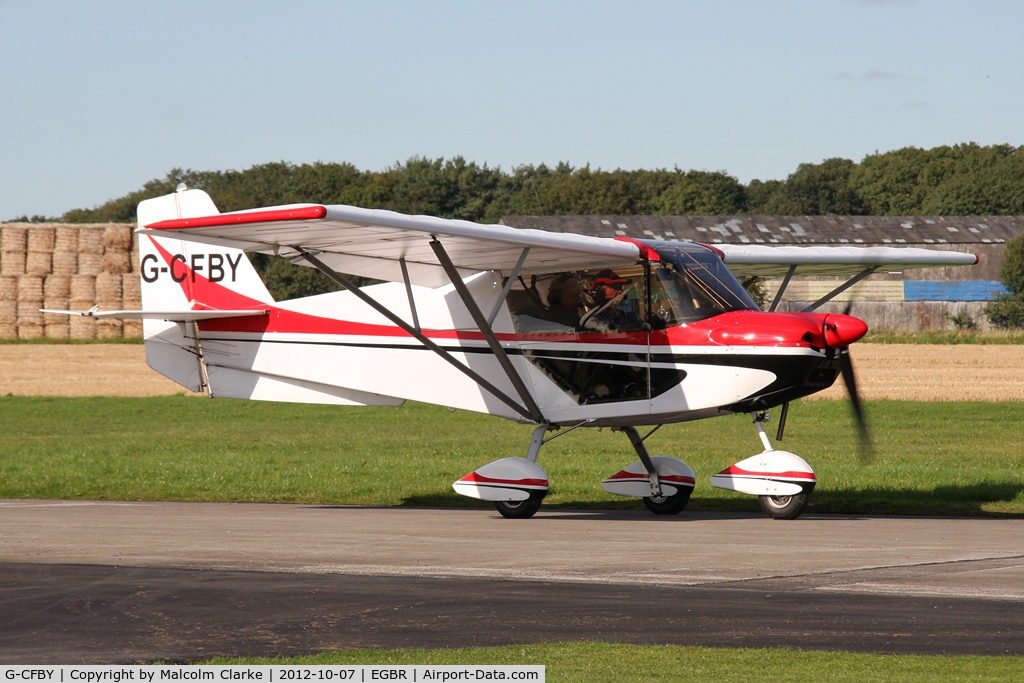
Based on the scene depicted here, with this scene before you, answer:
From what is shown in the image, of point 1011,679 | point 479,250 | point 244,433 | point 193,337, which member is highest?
point 479,250

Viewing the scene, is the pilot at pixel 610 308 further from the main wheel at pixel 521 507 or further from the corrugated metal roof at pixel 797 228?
the corrugated metal roof at pixel 797 228

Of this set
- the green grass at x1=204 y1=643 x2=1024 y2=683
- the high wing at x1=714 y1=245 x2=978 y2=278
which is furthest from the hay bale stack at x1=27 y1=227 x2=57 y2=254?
the green grass at x1=204 y1=643 x2=1024 y2=683

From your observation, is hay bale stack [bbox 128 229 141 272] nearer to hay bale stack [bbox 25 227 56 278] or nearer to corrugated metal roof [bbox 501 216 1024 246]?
hay bale stack [bbox 25 227 56 278]

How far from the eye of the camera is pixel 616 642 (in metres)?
6.00

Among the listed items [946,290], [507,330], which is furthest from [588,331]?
[946,290]

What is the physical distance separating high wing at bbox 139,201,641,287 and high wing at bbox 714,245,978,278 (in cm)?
265

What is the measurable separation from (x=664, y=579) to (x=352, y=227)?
4.34 metres

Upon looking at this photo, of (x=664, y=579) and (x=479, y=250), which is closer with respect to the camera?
(x=664, y=579)

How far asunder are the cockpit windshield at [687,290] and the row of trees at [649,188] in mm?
60633

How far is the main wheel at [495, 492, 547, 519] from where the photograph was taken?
37.7ft

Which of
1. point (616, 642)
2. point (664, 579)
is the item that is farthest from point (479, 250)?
point (616, 642)

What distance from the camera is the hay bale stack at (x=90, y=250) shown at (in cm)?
4509

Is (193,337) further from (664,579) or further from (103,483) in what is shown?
(664,579)

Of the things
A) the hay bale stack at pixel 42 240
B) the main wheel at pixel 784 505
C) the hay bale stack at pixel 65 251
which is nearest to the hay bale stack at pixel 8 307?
the hay bale stack at pixel 42 240
